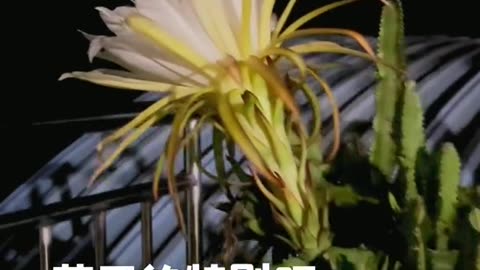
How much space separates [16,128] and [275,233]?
316 mm

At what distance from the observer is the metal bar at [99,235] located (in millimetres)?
774

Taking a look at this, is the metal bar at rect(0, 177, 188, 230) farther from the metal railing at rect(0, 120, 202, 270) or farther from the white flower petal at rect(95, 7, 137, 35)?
the white flower petal at rect(95, 7, 137, 35)

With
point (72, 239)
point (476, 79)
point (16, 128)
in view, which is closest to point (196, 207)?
point (16, 128)

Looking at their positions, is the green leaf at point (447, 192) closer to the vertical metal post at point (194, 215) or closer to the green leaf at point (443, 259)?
the green leaf at point (443, 259)

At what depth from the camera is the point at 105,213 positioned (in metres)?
0.79

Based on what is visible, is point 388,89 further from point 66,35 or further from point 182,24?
point 66,35

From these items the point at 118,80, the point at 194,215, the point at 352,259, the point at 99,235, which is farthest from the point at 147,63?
the point at 194,215

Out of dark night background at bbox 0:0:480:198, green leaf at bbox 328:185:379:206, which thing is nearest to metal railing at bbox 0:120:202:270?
green leaf at bbox 328:185:379:206

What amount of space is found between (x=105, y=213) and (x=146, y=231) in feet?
0.23

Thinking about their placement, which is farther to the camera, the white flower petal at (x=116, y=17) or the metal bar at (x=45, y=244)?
the metal bar at (x=45, y=244)

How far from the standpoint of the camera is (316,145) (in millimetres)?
662

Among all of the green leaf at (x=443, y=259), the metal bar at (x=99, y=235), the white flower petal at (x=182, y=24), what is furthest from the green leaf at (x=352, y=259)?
the metal bar at (x=99, y=235)

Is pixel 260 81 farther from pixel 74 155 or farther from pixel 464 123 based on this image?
pixel 74 155

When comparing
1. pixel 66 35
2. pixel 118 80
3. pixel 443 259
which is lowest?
pixel 443 259
